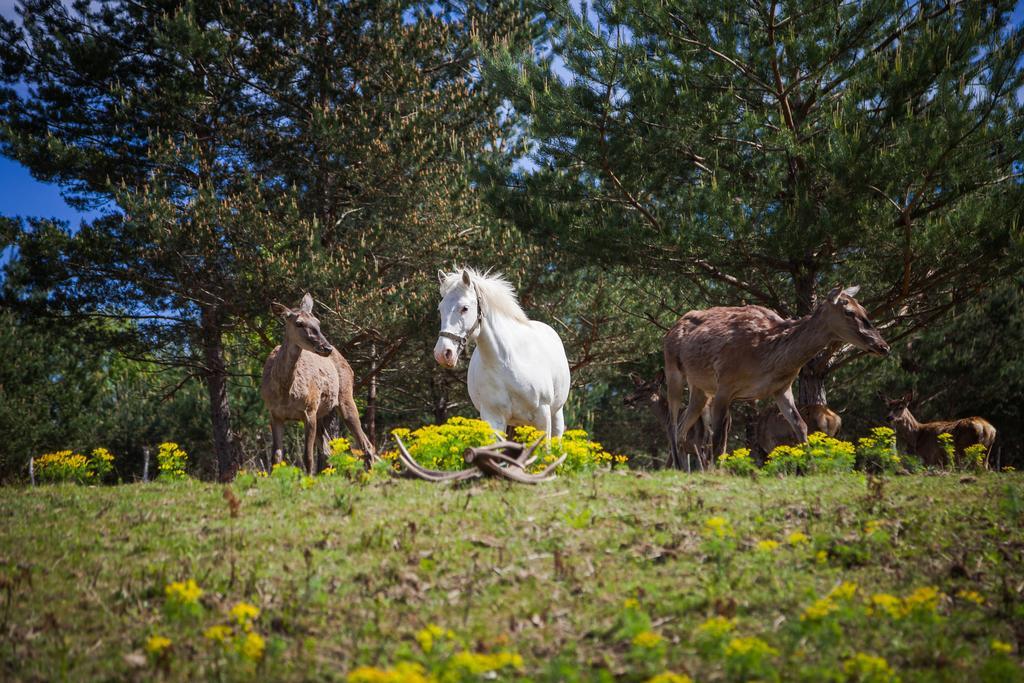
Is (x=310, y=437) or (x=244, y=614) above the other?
(x=310, y=437)

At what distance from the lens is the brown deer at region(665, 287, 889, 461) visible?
917 centimetres

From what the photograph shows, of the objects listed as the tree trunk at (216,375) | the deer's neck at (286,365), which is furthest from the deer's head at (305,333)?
the tree trunk at (216,375)

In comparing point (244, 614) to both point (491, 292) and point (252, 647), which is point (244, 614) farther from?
point (491, 292)

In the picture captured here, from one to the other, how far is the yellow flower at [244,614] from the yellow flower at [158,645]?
12.3 inches

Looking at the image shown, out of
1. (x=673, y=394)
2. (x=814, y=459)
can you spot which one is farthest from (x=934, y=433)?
(x=814, y=459)

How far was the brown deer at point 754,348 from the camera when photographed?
9172mm

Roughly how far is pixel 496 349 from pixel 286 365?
4263 mm

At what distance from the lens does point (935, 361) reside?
22062mm

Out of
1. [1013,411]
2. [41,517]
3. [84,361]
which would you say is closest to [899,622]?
[41,517]

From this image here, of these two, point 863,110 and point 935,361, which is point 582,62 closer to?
point 863,110

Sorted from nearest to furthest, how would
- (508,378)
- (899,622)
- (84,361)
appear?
(899,622)
(508,378)
(84,361)

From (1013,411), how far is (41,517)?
24803 mm

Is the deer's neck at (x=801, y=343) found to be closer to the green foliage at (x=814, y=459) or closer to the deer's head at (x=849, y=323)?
the deer's head at (x=849, y=323)

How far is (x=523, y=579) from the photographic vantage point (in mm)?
4562
